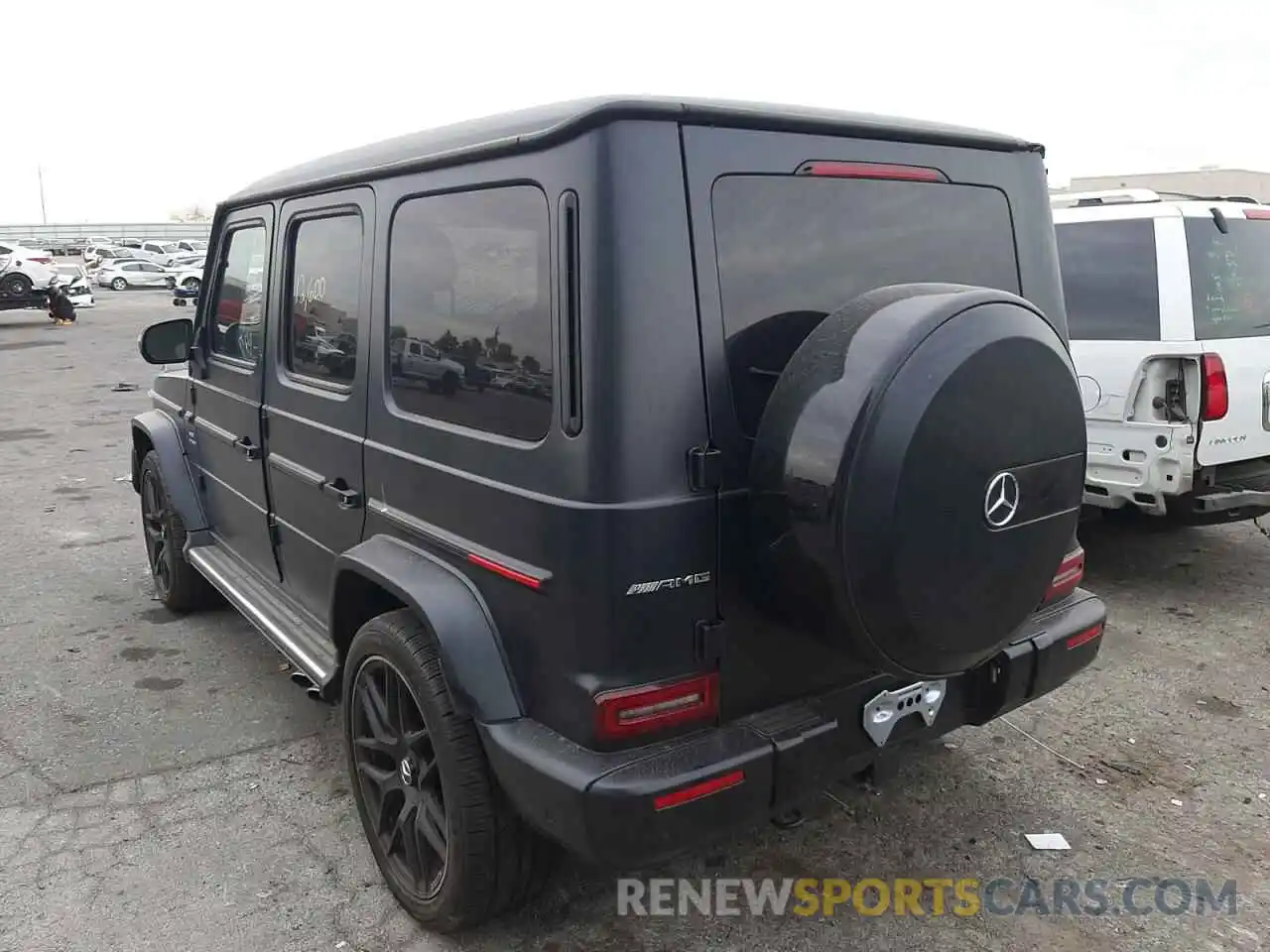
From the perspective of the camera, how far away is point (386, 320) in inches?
110

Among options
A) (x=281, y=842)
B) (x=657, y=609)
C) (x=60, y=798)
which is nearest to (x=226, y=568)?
(x=60, y=798)

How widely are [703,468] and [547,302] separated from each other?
1.67ft

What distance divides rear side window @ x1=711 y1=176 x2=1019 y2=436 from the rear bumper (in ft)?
2.36

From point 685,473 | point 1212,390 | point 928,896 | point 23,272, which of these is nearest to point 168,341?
point 685,473

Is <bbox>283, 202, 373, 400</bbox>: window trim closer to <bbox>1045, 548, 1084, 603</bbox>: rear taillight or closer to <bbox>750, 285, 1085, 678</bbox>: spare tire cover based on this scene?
<bbox>750, 285, 1085, 678</bbox>: spare tire cover

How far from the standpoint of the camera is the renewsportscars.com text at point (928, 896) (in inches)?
108

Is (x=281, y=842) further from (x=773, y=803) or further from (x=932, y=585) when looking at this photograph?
(x=932, y=585)

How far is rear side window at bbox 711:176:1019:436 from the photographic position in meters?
2.21

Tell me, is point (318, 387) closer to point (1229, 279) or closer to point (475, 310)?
point (475, 310)

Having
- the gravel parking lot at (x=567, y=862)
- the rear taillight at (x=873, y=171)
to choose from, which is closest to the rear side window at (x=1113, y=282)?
the gravel parking lot at (x=567, y=862)

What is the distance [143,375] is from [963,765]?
15.1 meters

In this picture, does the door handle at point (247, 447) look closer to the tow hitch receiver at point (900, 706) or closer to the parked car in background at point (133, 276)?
the tow hitch receiver at point (900, 706)

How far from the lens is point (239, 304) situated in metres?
4.04

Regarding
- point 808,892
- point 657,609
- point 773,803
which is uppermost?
point 657,609
